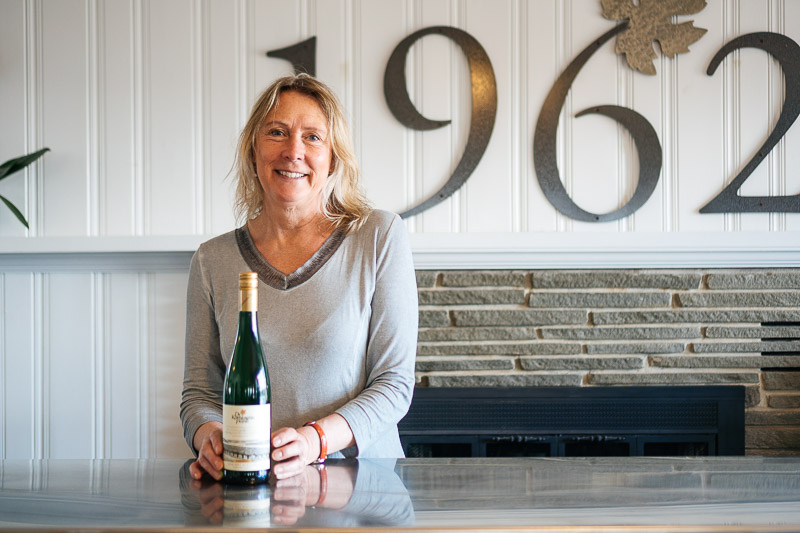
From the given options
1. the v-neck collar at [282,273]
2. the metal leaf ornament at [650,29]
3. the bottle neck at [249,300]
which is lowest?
the bottle neck at [249,300]

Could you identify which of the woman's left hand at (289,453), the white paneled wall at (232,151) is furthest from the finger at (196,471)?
the white paneled wall at (232,151)

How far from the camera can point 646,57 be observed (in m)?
2.43

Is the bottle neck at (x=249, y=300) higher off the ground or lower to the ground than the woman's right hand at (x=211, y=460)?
higher

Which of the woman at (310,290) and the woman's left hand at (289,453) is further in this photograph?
the woman at (310,290)

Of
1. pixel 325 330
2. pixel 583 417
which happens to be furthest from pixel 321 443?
pixel 583 417

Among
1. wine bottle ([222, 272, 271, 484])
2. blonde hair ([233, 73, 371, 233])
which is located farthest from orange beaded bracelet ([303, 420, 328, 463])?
blonde hair ([233, 73, 371, 233])

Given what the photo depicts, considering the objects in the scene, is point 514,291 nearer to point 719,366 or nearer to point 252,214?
point 719,366

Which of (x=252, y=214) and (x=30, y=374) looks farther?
(x=30, y=374)

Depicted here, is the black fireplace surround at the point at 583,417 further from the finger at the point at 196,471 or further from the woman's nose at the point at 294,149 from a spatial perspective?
the finger at the point at 196,471

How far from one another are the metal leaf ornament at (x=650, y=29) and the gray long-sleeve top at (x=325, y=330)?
5.08 feet

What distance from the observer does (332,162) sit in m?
1.37

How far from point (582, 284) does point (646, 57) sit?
84cm

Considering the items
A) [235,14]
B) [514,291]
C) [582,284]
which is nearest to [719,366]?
[582,284]

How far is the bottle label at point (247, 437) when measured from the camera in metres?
0.85
